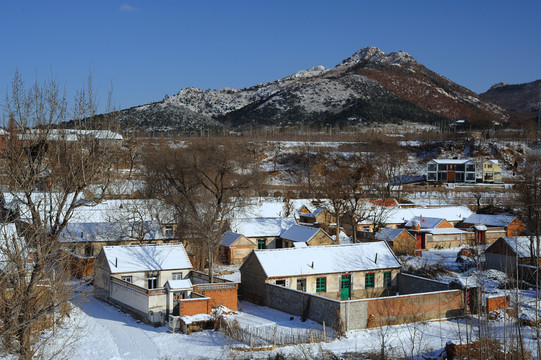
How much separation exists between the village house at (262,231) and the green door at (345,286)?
1390cm

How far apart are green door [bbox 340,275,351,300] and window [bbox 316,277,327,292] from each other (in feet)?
3.16

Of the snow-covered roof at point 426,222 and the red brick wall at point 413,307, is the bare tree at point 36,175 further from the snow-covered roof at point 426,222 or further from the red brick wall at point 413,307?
the snow-covered roof at point 426,222

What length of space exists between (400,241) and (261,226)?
11.1 metres

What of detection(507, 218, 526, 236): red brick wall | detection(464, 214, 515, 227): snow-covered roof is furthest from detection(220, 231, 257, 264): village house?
detection(507, 218, 526, 236): red brick wall

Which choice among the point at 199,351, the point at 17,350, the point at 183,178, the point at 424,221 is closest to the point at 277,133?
the point at 424,221

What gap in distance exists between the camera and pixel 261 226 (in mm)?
44562

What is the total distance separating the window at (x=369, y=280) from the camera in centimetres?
3045

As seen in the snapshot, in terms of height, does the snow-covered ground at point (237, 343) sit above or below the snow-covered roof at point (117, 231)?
below

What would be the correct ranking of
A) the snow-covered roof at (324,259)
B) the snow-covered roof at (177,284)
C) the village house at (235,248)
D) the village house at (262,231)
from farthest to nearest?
1. the village house at (262,231)
2. the village house at (235,248)
3. the snow-covered roof at (324,259)
4. the snow-covered roof at (177,284)

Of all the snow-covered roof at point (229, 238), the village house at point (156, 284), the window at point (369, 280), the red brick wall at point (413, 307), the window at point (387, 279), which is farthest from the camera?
the snow-covered roof at point (229, 238)

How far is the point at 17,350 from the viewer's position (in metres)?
12.1

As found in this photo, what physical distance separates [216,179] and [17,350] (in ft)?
96.6

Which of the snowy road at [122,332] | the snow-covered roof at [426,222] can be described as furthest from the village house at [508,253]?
the snowy road at [122,332]

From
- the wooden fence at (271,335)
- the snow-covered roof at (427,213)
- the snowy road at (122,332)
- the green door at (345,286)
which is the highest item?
the snow-covered roof at (427,213)
